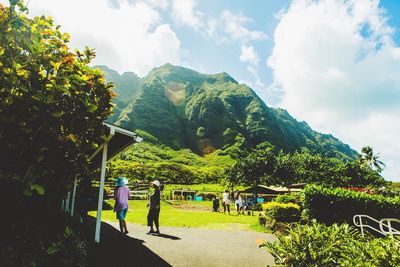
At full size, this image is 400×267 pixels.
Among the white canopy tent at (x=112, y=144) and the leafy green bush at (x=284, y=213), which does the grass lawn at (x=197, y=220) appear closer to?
the leafy green bush at (x=284, y=213)

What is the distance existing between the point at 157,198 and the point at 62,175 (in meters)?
5.68

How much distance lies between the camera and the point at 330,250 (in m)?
4.64

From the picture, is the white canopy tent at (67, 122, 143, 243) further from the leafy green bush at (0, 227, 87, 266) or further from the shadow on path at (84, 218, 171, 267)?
the leafy green bush at (0, 227, 87, 266)

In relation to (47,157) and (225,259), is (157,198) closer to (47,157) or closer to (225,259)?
(225,259)

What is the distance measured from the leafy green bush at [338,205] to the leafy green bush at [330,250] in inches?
368

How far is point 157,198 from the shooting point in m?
9.98

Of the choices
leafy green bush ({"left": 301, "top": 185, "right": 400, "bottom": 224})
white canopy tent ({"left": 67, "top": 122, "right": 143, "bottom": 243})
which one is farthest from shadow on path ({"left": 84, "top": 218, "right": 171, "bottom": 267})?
leafy green bush ({"left": 301, "top": 185, "right": 400, "bottom": 224})

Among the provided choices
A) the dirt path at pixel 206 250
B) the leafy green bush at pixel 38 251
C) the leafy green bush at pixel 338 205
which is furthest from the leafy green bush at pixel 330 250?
the leafy green bush at pixel 338 205

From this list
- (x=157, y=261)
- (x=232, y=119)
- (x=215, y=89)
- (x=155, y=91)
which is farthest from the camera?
(x=215, y=89)

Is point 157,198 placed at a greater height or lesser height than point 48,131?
lesser

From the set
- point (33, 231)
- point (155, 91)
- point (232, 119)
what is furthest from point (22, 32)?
point (155, 91)

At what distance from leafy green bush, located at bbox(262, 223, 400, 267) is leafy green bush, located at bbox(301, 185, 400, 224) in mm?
9352

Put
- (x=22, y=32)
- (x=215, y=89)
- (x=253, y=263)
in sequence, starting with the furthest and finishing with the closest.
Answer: (x=215, y=89) → (x=253, y=263) → (x=22, y=32)

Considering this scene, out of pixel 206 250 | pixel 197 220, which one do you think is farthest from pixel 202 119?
pixel 206 250
